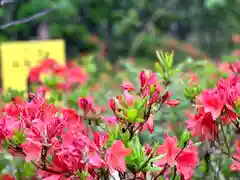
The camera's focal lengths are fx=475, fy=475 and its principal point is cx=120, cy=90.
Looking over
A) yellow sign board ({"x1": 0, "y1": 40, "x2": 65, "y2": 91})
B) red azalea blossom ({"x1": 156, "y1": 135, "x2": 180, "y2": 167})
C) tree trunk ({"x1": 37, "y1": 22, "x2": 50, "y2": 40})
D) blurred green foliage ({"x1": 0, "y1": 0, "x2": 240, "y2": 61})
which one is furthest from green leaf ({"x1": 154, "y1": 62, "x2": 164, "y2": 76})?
tree trunk ({"x1": 37, "y1": 22, "x2": 50, "y2": 40})

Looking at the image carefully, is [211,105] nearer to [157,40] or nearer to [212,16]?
[157,40]

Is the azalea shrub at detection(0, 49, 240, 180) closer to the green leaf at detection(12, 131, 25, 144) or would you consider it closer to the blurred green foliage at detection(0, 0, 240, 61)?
the green leaf at detection(12, 131, 25, 144)

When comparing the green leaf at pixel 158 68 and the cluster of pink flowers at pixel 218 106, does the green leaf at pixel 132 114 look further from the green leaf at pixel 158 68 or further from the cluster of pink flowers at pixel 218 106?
the green leaf at pixel 158 68

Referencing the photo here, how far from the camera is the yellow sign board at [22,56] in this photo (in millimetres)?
3314

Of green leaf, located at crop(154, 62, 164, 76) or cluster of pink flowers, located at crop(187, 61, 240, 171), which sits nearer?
cluster of pink flowers, located at crop(187, 61, 240, 171)

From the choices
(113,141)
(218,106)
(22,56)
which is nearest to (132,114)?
(113,141)

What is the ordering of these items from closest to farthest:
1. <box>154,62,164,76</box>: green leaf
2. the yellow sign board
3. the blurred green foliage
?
<box>154,62,164,76</box>: green leaf < the yellow sign board < the blurred green foliage

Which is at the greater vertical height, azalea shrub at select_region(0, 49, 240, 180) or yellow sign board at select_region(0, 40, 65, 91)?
azalea shrub at select_region(0, 49, 240, 180)

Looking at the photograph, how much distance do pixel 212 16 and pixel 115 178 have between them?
11756 millimetres

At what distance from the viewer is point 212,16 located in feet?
40.1

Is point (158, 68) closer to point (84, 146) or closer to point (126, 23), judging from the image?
point (84, 146)

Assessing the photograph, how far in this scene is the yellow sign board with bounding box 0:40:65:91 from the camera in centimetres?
331

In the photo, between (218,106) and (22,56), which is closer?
(218,106)

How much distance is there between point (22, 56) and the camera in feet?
11.0
